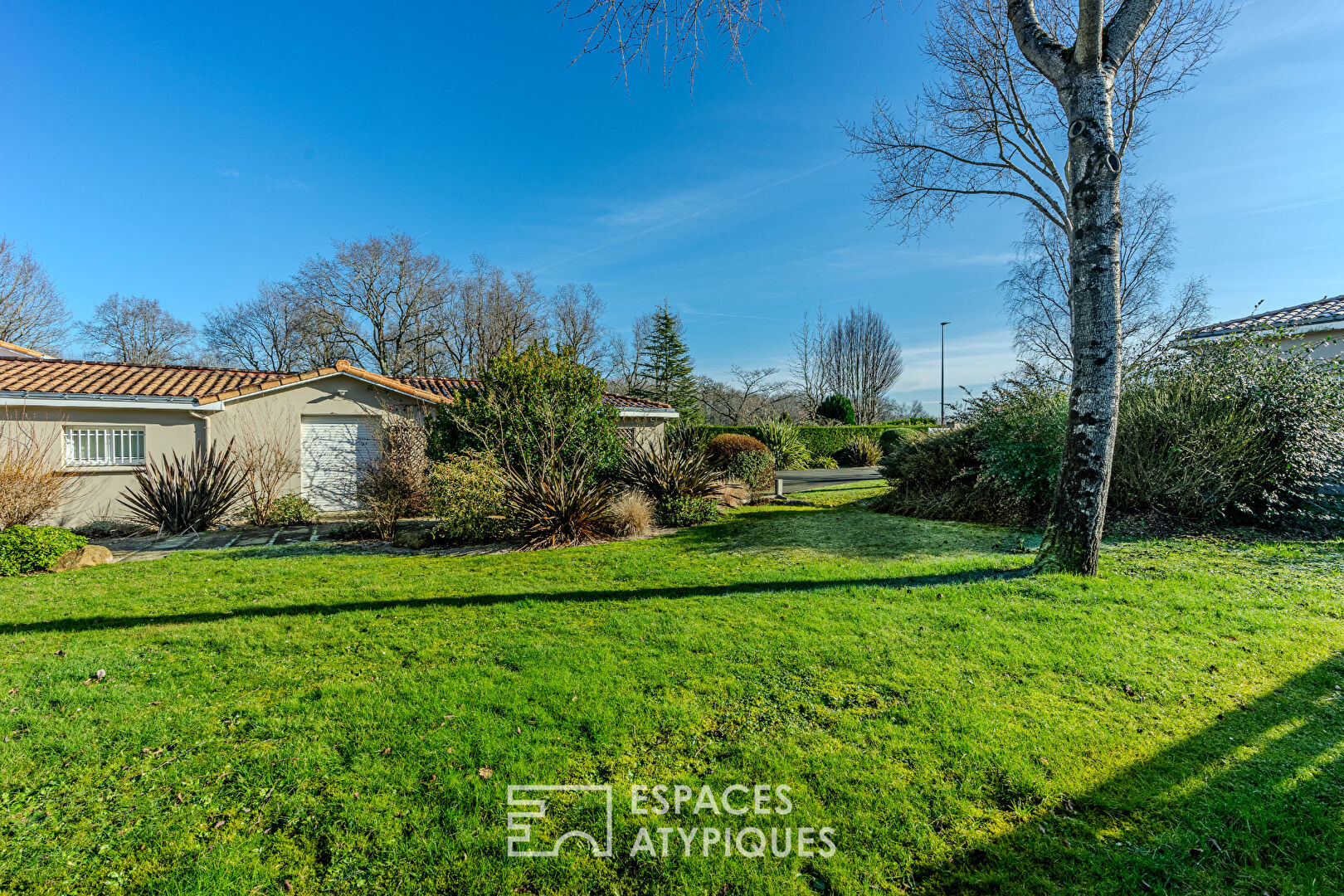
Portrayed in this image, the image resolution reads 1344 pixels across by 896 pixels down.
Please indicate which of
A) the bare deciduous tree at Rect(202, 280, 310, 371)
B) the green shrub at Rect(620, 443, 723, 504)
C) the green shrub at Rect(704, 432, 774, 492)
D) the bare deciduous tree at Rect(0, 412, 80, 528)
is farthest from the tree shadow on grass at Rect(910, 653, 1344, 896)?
the bare deciduous tree at Rect(202, 280, 310, 371)

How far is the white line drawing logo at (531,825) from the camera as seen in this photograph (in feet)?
7.45

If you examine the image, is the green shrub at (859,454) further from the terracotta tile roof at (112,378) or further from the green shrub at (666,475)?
the terracotta tile roof at (112,378)

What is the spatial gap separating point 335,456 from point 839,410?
24.6 meters

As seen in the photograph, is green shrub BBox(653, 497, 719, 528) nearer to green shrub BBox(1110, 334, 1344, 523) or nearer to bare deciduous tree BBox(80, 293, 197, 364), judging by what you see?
green shrub BBox(1110, 334, 1344, 523)

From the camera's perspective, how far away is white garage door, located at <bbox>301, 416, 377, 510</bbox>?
517 inches

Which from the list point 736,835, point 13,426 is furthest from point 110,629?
point 13,426

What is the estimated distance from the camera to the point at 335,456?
13344mm

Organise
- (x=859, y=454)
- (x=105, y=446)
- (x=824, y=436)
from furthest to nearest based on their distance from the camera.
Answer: (x=824, y=436) < (x=859, y=454) < (x=105, y=446)

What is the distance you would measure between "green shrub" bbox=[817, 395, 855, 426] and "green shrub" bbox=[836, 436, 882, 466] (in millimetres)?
3644

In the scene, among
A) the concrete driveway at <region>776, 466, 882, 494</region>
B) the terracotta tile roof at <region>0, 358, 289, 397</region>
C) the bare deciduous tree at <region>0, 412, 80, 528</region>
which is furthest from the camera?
the concrete driveway at <region>776, 466, 882, 494</region>

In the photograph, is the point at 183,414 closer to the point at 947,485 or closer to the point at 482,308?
the point at 947,485

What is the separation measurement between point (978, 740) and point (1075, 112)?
20.9 ft

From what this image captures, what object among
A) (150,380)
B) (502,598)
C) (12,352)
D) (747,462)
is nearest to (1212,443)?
(747,462)

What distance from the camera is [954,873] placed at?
2170mm
